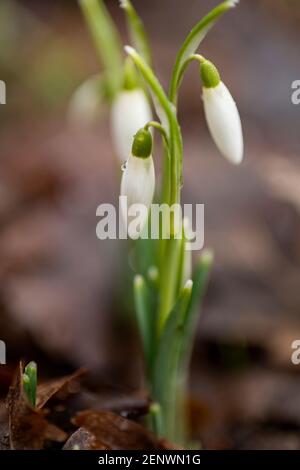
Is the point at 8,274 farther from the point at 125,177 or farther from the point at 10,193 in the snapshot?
the point at 125,177

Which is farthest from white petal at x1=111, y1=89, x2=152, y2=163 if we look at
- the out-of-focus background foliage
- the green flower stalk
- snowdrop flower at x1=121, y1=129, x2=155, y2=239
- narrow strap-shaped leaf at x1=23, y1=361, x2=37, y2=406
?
narrow strap-shaped leaf at x1=23, y1=361, x2=37, y2=406

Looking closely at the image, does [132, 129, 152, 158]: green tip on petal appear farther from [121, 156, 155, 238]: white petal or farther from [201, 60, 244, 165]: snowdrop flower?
[201, 60, 244, 165]: snowdrop flower

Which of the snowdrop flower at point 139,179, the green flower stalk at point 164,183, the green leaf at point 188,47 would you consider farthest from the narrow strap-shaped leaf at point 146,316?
the green leaf at point 188,47

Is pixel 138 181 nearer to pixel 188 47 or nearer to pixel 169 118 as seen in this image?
pixel 169 118

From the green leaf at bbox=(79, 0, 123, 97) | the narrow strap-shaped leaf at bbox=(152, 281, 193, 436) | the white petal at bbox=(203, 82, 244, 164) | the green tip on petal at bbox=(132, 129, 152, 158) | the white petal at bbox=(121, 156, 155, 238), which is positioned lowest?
the narrow strap-shaped leaf at bbox=(152, 281, 193, 436)

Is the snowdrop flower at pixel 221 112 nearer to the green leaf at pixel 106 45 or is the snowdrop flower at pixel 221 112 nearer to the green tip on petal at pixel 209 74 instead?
the green tip on petal at pixel 209 74

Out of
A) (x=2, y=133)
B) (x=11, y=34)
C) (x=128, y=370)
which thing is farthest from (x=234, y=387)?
(x=11, y=34)
